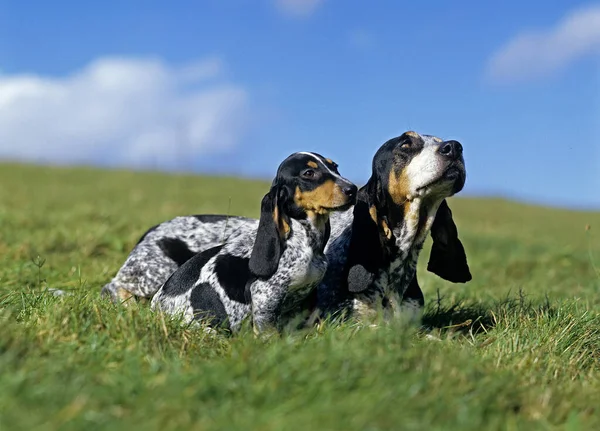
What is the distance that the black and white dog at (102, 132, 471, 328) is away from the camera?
6086 millimetres

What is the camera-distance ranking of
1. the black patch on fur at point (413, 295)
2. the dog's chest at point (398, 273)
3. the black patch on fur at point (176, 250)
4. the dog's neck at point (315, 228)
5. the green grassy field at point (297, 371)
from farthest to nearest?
1. the black patch on fur at point (176, 250)
2. the black patch on fur at point (413, 295)
3. the dog's chest at point (398, 273)
4. the dog's neck at point (315, 228)
5. the green grassy field at point (297, 371)

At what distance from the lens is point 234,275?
20.9ft

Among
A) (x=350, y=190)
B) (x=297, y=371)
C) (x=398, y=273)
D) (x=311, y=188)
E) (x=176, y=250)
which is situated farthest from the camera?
(x=176, y=250)

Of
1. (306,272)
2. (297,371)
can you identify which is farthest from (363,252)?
(297,371)

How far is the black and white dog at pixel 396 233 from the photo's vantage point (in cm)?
609

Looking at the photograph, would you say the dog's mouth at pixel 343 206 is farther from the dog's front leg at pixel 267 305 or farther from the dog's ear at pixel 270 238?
the dog's front leg at pixel 267 305

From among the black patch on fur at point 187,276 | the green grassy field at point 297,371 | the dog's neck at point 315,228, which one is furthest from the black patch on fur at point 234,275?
the green grassy field at point 297,371

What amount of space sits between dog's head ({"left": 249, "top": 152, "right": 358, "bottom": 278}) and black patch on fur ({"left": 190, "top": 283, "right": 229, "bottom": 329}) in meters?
0.47

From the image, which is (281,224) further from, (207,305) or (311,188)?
(207,305)

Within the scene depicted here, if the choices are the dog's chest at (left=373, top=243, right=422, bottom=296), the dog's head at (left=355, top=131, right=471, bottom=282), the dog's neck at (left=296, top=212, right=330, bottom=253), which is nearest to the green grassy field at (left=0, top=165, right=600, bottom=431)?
the dog's chest at (left=373, top=243, right=422, bottom=296)

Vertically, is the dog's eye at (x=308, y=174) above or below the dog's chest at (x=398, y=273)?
above

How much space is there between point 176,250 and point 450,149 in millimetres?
3168

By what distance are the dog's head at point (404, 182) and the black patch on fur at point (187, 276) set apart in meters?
1.44

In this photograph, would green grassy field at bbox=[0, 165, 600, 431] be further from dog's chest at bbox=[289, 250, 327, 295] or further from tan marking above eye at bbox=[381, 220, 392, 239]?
tan marking above eye at bbox=[381, 220, 392, 239]
